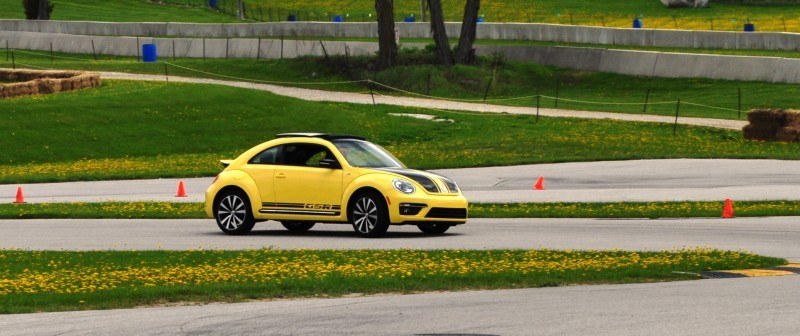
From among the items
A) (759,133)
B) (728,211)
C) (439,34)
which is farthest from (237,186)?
(439,34)

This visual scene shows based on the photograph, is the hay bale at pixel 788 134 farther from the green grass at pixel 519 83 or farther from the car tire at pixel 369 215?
the car tire at pixel 369 215

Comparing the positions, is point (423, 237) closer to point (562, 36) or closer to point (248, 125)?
point (248, 125)

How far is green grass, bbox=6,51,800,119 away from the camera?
55.3 meters

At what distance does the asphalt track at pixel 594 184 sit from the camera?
2950cm

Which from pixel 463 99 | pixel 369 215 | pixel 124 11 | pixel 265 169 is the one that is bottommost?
pixel 369 215

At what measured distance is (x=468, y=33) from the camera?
63344mm

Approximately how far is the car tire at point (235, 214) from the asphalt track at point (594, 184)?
666 centimetres

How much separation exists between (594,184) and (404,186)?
1199 cm

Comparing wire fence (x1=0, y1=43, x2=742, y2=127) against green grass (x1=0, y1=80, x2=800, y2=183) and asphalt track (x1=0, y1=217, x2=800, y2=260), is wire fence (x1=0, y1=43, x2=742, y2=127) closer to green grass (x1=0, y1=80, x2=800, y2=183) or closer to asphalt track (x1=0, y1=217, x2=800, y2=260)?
green grass (x1=0, y1=80, x2=800, y2=183)

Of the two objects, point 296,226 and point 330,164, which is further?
point 296,226

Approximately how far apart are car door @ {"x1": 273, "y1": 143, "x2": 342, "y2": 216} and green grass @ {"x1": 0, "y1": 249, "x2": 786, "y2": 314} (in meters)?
2.69

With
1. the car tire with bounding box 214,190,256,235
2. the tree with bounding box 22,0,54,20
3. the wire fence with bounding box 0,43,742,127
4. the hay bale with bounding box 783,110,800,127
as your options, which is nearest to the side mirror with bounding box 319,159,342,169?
the car tire with bounding box 214,190,256,235

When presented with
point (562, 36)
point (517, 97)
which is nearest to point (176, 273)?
point (517, 97)

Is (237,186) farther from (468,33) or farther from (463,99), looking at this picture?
(468,33)
